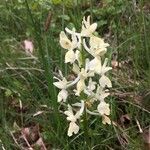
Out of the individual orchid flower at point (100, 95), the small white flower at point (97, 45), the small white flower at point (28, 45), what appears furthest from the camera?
the small white flower at point (28, 45)

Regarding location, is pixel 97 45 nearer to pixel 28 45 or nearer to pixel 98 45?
pixel 98 45

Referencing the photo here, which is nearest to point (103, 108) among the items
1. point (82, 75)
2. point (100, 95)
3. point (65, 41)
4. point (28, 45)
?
point (100, 95)

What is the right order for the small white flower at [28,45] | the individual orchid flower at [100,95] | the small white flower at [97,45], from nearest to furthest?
the small white flower at [97,45] → the individual orchid flower at [100,95] → the small white flower at [28,45]

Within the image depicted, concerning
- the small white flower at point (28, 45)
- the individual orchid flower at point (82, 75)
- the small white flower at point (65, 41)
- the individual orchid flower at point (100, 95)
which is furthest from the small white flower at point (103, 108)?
the small white flower at point (28, 45)

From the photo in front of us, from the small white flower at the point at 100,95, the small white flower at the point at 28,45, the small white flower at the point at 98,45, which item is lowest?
the small white flower at the point at 100,95

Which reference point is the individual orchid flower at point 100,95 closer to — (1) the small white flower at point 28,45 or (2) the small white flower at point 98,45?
(2) the small white flower at point 98,45

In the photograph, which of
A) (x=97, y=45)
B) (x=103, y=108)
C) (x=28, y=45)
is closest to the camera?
(x=97, y=45)

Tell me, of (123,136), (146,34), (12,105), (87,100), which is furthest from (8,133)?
(146,34)

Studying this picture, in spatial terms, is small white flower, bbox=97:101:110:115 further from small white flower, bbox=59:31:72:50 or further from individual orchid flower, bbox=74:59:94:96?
small white flower, bbox=59:31:72:50

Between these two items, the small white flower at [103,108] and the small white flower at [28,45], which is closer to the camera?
the small white flower at [103,108]

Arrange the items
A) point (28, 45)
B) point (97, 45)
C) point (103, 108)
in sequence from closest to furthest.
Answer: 1. point (97, 45)
2. point (103, 108)
3. point (28, 45)

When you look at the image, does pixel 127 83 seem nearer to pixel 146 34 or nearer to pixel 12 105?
pixel 146 34
